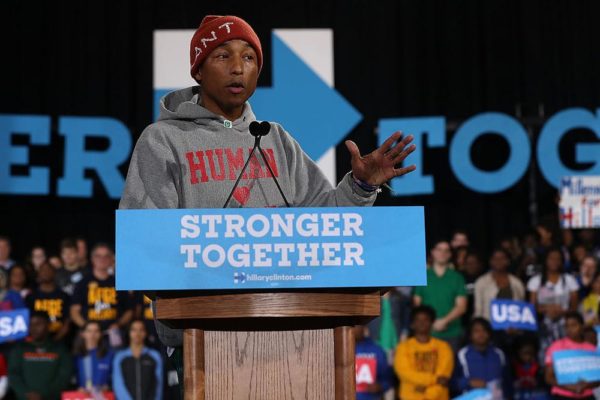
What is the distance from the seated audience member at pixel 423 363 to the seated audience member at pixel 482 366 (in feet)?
0.32

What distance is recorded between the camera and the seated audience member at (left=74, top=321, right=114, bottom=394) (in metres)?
7.77

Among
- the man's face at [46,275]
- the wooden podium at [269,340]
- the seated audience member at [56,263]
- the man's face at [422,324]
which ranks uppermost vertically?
the seated audience member at [56,263]

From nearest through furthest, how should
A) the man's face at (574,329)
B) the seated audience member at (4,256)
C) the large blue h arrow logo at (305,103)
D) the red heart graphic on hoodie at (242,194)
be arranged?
1. the red heart graphic on hoodie at (242,194)
2. the man's face at (574,329)
3. the seated audience member at (4,256)
4. the large blue h arrow logo at (305,103)

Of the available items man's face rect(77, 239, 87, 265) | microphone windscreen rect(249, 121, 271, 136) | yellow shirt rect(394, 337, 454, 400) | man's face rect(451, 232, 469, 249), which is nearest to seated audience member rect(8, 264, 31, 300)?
man's face rect(77, 239, 87, 265)

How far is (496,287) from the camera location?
27.2ft

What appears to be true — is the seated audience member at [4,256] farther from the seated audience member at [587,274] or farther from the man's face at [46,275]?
the seated audience member at [587,274]

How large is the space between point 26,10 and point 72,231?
2.61 m

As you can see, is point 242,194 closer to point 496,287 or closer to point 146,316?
point 146,316

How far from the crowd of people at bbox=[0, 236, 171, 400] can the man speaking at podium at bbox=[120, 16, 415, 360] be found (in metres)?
5.29

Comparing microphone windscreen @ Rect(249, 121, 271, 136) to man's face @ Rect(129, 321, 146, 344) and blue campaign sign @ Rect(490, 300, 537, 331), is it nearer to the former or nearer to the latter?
man's face @ Rect(129, 321, 146, 344)

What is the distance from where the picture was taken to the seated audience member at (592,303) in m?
8.28

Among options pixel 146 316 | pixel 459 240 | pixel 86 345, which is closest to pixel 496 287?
pixel 459 240

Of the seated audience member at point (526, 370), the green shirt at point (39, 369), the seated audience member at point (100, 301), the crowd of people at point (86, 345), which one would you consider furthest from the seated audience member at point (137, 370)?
the seated audience member at point (526, 370)

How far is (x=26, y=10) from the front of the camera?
11.9m
